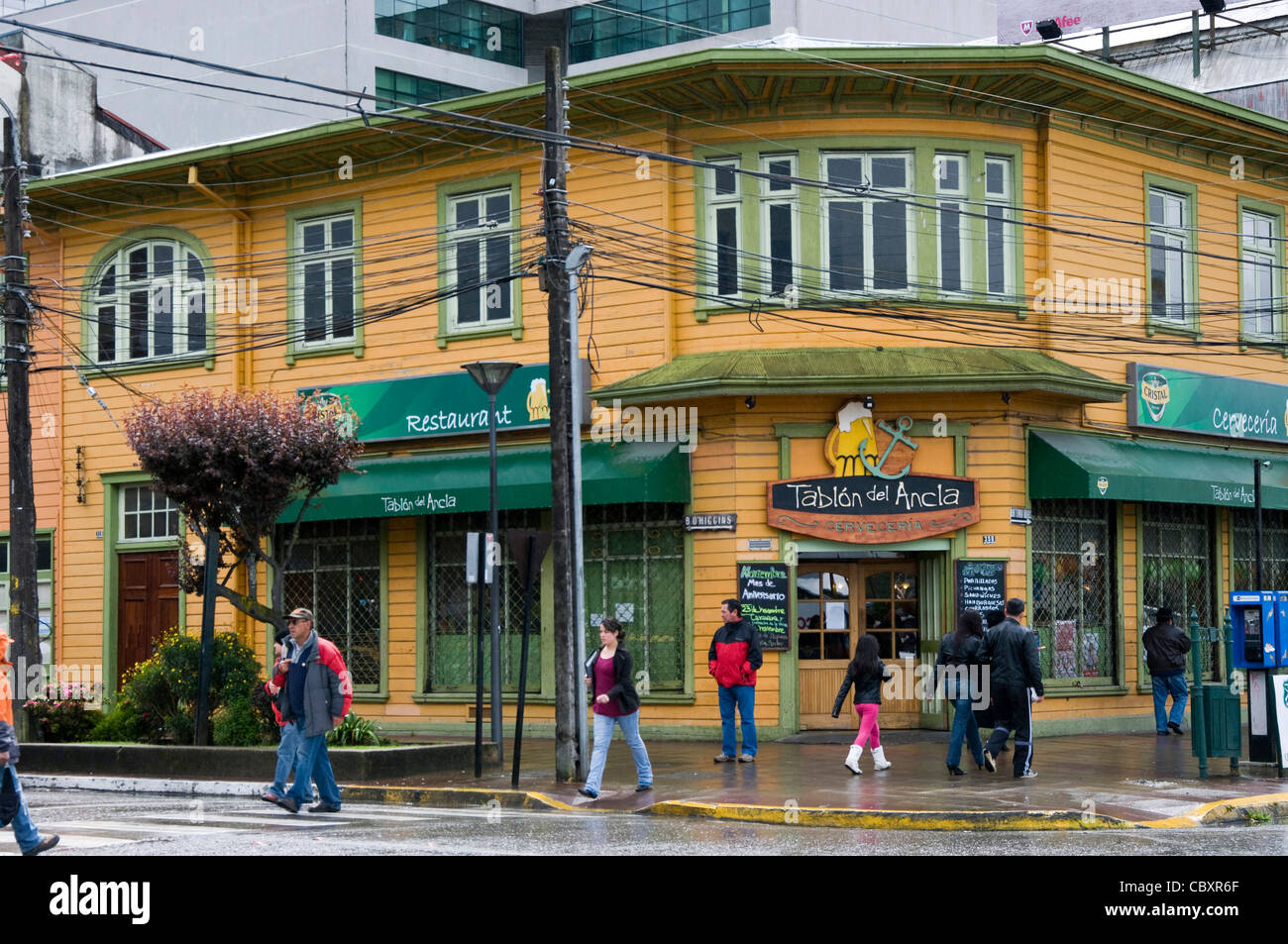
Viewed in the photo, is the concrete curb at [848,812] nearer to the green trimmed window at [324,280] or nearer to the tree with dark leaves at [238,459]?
the tree with dark leaves at [238,459]

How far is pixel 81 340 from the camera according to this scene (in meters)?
27.8

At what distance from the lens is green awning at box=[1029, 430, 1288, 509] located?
2139cm

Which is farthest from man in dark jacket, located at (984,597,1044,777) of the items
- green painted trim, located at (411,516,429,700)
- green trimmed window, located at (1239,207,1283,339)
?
green trimmed window, located at (1239,207,1283,339)

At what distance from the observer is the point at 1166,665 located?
21359 mm

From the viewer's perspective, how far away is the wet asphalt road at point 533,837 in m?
11.4

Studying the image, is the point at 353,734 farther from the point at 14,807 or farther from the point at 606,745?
the point at 14,807

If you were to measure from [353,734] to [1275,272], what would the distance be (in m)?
15.6

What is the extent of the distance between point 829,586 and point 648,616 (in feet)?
7.90

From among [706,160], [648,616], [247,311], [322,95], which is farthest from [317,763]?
[322,95]

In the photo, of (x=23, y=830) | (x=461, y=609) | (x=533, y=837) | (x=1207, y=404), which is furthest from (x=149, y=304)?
(x=23, y=830)

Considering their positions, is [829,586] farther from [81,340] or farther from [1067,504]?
[81,340]

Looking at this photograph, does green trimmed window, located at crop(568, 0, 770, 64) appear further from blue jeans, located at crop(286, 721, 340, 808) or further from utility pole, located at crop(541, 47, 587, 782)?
blue jeans, located at crop(286, 721, 340, 808)

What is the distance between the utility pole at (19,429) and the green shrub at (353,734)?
545 centimetres

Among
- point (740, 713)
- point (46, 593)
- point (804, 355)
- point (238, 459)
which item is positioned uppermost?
point (804, 355)
